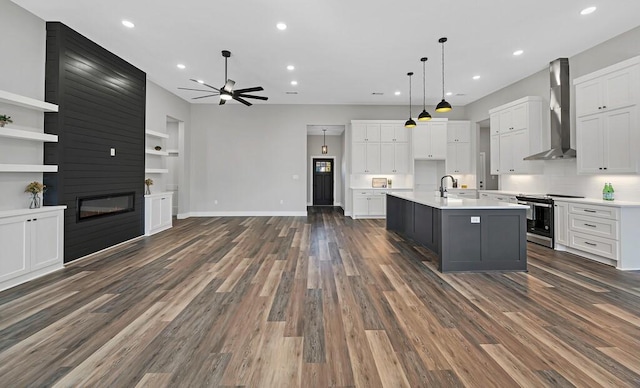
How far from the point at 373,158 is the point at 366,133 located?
2.42 feet

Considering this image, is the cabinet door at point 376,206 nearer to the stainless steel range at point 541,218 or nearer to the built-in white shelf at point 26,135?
the stainless steel range at point 541,218

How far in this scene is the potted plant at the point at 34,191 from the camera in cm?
344

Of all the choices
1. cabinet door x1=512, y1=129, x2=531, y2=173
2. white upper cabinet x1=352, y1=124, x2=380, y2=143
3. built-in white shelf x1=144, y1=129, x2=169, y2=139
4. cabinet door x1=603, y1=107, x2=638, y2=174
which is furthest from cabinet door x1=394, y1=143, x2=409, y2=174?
built-in white shelf x1=144, y1=129, x2=169, y2=139

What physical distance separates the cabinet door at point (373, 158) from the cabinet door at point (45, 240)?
6.65 metres

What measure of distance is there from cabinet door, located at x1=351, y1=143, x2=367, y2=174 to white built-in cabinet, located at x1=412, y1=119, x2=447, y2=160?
1383 millimetres

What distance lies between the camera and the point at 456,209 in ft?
11.4

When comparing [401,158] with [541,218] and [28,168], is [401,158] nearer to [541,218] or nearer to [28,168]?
[541,218]

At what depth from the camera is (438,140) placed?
7953 mm

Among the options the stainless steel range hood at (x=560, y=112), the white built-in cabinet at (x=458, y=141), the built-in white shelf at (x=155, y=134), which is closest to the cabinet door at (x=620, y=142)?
the stainless steel range hood at (x=560, y=112)

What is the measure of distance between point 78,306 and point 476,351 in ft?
10.7

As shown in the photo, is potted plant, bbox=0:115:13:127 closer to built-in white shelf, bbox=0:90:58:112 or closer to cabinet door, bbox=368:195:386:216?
built-in white shelf, bbox=0:90:58:112

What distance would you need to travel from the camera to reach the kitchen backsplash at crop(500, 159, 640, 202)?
415 cm

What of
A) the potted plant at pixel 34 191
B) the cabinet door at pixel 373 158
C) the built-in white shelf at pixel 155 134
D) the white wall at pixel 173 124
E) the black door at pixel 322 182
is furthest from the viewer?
the black door at pixel 322 182

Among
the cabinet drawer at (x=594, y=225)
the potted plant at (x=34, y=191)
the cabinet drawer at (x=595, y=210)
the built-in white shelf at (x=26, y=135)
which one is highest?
the built-in white shelf at (x=26, y=135)
